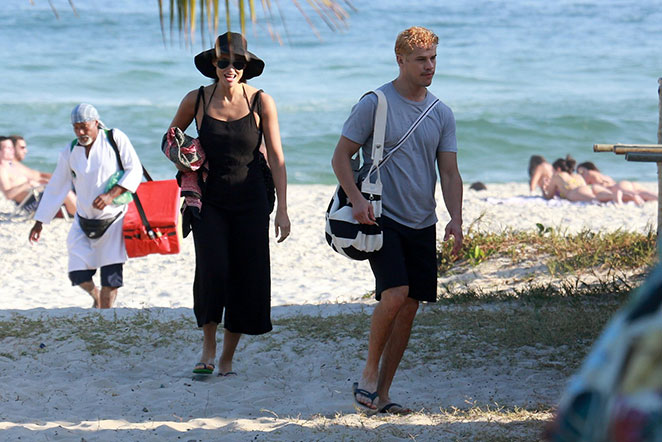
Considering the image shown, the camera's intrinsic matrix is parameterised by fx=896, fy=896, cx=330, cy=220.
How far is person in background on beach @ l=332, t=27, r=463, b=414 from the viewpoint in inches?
158

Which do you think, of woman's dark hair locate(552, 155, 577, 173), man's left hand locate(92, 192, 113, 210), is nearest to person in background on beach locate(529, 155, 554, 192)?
woman's dark hair locate(552, 155, 577, 173)

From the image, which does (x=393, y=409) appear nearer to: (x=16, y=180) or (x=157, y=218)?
(x=157, y=218)

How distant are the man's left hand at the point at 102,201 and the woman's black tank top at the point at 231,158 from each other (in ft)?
6.97

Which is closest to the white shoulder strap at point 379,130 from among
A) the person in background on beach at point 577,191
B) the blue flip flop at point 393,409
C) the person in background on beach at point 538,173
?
the blue flip flop at point 393,409

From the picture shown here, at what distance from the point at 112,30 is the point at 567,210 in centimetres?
2612

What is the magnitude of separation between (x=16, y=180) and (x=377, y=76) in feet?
62.4

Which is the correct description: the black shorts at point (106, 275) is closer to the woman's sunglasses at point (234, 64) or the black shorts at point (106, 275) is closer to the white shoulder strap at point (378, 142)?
the woman's sunglasses at point (234, 64)

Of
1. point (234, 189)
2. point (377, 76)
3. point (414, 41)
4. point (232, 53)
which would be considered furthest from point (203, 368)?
point (377, 76)

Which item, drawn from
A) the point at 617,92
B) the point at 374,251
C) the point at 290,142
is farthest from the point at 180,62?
the point at 374,251

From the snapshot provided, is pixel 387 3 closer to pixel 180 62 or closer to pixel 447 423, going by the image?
pixel 180 62

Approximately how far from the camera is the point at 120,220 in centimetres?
688

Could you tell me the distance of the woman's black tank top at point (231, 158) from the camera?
471 cm

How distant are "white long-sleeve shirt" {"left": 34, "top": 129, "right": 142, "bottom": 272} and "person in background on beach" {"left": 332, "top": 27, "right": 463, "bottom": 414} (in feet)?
10.0

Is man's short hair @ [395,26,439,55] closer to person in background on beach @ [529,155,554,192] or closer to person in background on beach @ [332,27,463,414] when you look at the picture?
person in background on beach @ [332,27,463,414]
